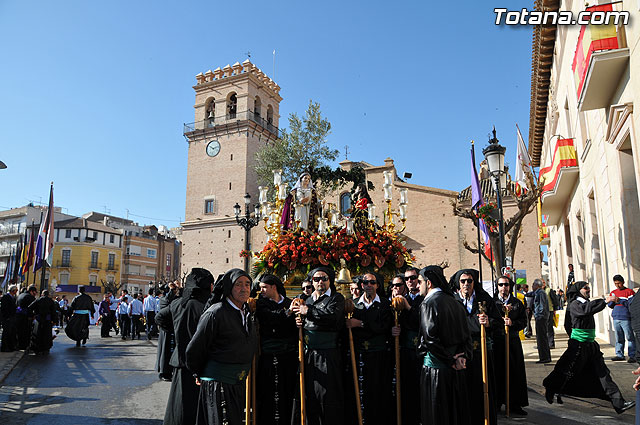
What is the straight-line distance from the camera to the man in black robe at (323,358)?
515 cm

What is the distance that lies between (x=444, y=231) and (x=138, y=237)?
4405cm

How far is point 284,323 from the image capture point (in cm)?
552

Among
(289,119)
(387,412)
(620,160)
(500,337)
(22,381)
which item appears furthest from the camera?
(289,119)

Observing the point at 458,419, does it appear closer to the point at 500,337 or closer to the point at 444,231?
the point at 500,337

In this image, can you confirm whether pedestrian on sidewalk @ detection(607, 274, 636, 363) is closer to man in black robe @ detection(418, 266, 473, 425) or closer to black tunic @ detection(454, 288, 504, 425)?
black tunic @ detection(454, 288, 504, 425)

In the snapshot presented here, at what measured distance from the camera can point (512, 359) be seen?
272 inches

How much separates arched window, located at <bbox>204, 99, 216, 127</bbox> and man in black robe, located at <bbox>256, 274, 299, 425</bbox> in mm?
A: 42332

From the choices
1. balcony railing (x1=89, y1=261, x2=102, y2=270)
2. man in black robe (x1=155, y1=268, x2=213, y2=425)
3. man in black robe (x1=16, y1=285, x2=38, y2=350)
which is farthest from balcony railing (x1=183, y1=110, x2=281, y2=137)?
man in black robe (x1=155, y1=268, x2=213, y2=425)

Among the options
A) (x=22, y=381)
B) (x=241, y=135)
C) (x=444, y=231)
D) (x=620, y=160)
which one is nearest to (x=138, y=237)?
(x=241, y=135)

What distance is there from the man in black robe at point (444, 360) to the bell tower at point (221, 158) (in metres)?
38.3

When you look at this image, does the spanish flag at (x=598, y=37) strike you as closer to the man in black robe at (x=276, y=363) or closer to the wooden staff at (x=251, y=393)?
the man in black robe at (x=276, y=363)

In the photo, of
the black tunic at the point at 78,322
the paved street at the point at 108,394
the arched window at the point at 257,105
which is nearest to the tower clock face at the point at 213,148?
the arched window at the point at 257,105

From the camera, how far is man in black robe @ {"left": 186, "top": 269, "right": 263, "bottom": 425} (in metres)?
3.82

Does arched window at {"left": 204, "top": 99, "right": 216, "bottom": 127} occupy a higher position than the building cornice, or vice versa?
arched window at {"left": 204, "top": 99, "right": 216, "bottom": 127}
